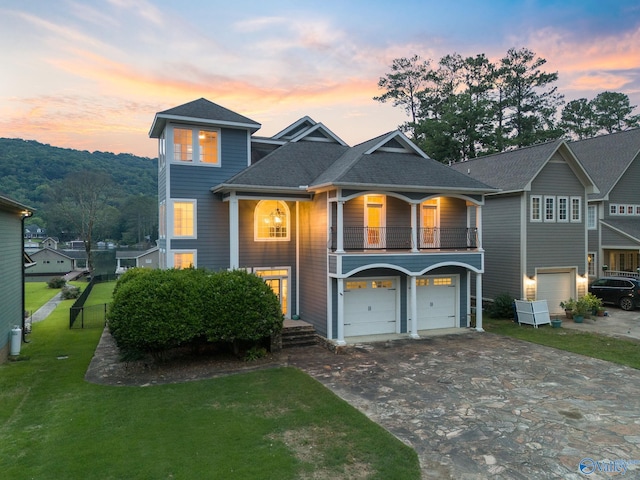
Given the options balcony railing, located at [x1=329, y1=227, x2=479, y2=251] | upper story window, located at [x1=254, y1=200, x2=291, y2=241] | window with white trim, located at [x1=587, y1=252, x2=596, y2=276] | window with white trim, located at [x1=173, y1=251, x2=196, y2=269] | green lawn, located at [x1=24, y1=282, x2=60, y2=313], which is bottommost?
green lawn, located at [x1=24, y1=282, x2=60, y2=313]

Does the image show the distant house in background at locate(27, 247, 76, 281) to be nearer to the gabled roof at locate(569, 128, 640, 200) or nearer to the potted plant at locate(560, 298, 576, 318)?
the potted plant at locate(560, 298, 576, 318)

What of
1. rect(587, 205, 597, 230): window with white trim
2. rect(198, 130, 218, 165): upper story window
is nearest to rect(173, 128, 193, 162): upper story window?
rect(198, 130, 218, 165): upper story window

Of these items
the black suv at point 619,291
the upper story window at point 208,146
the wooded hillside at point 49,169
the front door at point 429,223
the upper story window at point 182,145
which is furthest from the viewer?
the wooded hillside at point 49,169

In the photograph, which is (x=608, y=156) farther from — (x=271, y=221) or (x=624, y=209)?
(x=271, y=221)

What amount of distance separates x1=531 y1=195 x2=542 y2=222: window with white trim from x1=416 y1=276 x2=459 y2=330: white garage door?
5821mm

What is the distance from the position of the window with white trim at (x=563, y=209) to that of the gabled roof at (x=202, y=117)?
14.6 m

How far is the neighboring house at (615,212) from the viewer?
2266 centimetres

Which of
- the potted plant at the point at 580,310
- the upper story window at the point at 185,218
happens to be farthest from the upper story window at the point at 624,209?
the upper story window at the point at 185,218

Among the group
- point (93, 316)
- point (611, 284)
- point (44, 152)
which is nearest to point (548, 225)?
point (611, 284)

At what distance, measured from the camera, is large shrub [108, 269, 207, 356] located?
10203 millimetres

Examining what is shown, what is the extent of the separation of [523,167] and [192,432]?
18626 millimetres

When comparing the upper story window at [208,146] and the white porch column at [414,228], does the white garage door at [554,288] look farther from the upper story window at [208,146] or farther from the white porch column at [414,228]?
the upper story window at [208,146]

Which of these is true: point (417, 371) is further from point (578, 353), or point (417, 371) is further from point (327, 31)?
point (327, 31)

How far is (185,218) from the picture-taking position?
14898 millimetres
